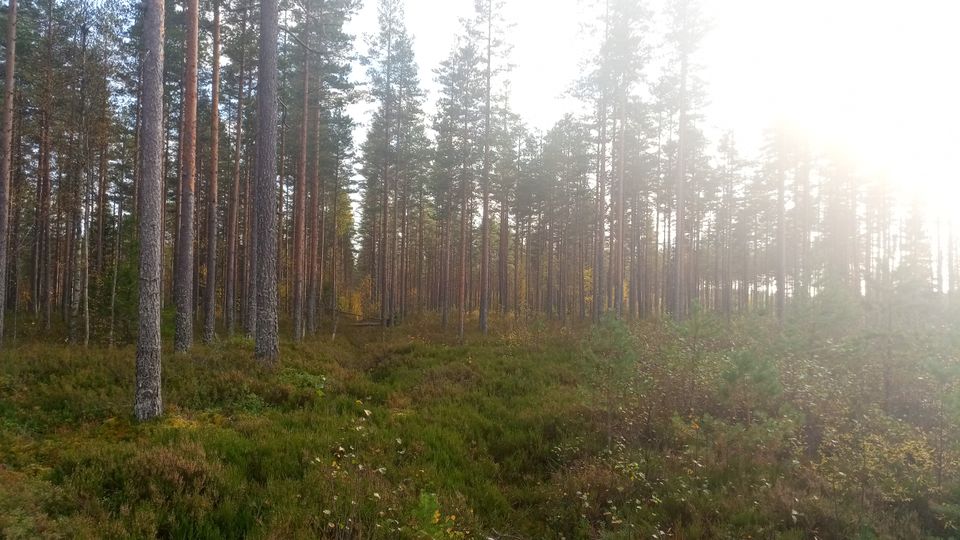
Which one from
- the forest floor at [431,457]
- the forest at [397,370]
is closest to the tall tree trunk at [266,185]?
the forest at [397,370]

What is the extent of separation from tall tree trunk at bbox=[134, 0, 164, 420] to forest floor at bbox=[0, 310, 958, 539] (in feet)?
2.25

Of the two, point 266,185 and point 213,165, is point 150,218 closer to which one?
Result: point 266,185

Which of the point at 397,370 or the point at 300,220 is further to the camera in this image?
the point at 300,220

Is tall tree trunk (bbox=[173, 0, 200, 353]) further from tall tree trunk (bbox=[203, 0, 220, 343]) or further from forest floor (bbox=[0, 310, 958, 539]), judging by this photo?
tall tree trunk (bbox=[203, 0, 220, 343])

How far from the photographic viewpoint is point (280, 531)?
4.91 m

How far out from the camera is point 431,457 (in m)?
7.86

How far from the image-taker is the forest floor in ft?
17.3

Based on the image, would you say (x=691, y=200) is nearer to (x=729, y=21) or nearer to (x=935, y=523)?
(x=729, y=21)

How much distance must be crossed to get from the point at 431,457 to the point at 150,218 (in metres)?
6.39

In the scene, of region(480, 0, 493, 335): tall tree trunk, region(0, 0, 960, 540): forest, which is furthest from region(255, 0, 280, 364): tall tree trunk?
region(480, 0, 493, 335): tall tree trunk

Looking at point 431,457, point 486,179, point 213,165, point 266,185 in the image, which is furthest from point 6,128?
point 486,179

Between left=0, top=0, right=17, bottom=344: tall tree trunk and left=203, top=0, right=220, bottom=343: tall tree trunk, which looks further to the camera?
left=203, top=0, right=220, bottom=343: tall tree trunk

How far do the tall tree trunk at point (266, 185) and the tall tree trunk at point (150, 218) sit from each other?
3.80 metres

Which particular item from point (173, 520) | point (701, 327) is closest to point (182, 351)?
point (173, 520)
